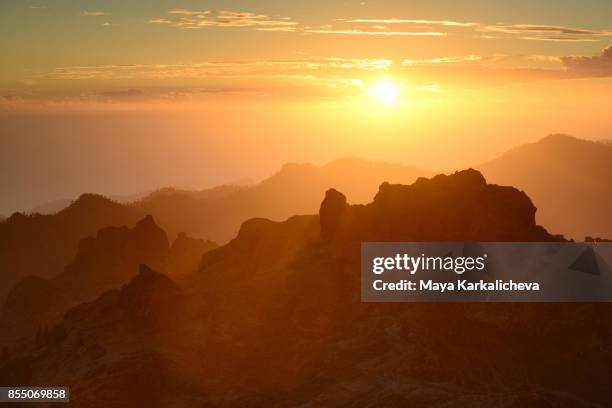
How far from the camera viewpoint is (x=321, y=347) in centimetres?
17288

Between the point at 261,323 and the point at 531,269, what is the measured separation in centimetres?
6391

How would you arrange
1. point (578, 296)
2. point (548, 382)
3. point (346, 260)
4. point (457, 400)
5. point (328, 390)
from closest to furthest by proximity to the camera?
point (457, 400) < point (328, 390) < point (548, 382) < point (578, 296) < point (346, 260)

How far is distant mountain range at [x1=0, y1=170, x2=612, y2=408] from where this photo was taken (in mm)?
160375

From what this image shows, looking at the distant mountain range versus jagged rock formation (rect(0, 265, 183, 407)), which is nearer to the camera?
the distant mountain range

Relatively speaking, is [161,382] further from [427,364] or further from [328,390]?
[427,364]

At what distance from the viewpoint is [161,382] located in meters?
166

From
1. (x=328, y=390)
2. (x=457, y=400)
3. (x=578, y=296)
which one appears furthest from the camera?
(x=578, y=296)

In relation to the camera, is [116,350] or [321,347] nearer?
[321,347]

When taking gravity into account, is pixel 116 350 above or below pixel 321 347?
below

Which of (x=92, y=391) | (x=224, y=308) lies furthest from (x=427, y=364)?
(x=92, y=391)

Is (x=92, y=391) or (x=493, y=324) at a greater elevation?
(x=493, y=324)

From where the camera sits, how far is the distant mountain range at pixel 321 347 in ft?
526

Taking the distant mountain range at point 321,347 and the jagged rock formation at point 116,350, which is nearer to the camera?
the distant mountain range at point 321,347

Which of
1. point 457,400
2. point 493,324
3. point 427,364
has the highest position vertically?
point 493,324
